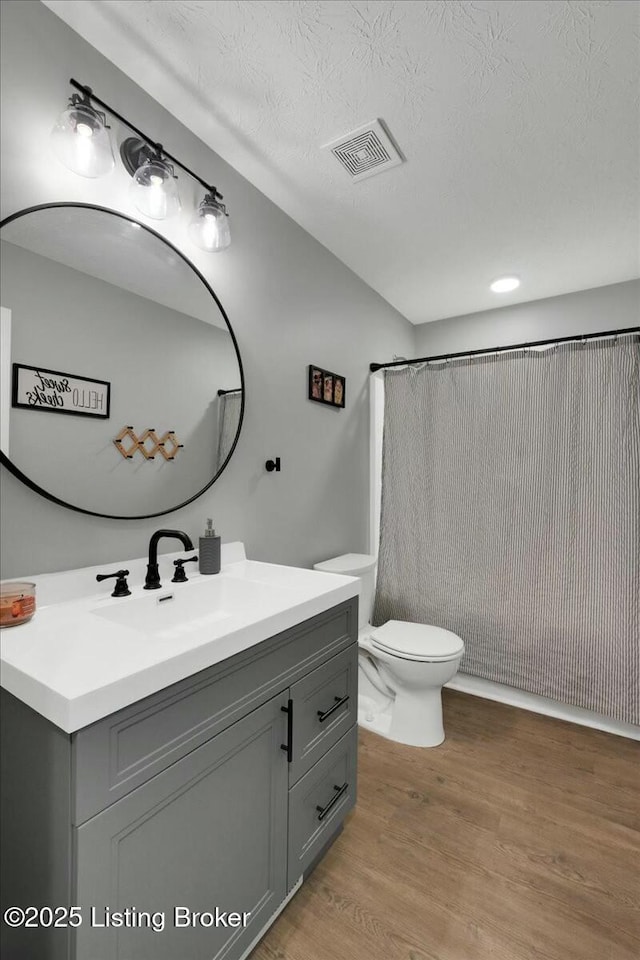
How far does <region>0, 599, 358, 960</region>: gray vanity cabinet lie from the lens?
0.69m

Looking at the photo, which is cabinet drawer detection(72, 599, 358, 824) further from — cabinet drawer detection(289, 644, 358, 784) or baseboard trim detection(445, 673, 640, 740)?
baseboard trim detection(445, 673, 640, 740)

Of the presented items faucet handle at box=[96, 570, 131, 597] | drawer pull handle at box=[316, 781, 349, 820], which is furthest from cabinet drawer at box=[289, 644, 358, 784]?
faucet handle at box=[96, 570, 131, 597]

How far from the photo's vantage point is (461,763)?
1819 mm

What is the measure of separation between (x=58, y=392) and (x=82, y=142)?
2.14ft

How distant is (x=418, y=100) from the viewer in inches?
54.2

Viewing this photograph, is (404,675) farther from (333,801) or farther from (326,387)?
(326,387)

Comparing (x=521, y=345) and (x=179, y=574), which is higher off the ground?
(x=521, y=345)

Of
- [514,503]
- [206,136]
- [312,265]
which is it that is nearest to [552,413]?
[514,503]

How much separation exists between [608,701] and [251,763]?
186 cm

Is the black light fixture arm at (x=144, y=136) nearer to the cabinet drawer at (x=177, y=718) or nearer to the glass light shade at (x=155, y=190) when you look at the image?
the glass light shade at (x=155, y=190)

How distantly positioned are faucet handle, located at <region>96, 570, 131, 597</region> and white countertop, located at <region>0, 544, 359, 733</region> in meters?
0.02

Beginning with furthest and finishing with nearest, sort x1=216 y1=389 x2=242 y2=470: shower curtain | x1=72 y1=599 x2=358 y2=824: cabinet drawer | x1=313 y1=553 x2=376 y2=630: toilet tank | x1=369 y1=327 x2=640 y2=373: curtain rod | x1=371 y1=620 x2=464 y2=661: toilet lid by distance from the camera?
x1=313 y1=553 x2=376 y2=630: toilet tank
x1=369 y1=327 x2=640 y2=373: curtain rod
x1=371 y1=620 x2=464 y2=661: toilet lid
x1=216 y1=389 x2=242 y2=470: shower curtain
x1=72 y1=599 x2=358 y2=824: cabinet drawer

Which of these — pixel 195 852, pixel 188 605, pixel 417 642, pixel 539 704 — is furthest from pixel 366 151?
pixel 539 704

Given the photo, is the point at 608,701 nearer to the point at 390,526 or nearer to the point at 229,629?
the point at 390,526
